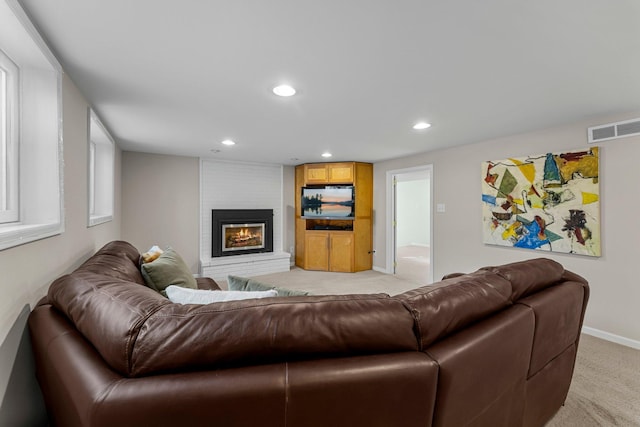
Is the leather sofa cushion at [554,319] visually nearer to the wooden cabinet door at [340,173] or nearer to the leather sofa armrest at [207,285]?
the leather sofa armrest at [207,285]

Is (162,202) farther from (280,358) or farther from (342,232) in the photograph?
(280,358)

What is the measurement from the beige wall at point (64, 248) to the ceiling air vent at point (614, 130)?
14.4 feet

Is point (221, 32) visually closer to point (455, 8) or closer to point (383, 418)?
point (455, 8)

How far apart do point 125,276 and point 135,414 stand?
136cm

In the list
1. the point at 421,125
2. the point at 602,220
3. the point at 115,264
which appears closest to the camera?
the point at 115,264

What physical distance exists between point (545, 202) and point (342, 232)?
3.12 meters

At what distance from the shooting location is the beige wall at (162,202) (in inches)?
174

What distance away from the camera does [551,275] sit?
5.25ft

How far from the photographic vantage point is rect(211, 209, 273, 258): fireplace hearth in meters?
5.03

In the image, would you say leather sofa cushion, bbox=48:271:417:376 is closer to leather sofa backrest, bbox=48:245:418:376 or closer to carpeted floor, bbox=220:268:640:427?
leather sofa backrest, bbox=48:245:418:376

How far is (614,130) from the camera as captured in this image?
8.61 feet

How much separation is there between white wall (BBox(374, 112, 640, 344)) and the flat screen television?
61.1 inches

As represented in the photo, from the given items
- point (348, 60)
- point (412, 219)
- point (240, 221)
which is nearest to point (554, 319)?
point (348, 60)

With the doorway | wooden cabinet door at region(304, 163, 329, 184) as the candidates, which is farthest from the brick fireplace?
the doorway
